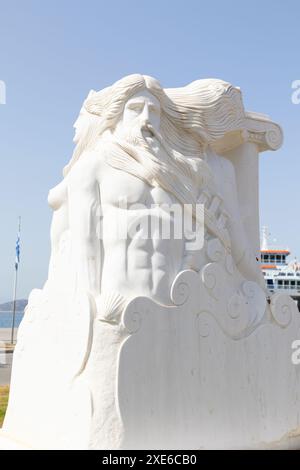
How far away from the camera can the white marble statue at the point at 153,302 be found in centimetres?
374

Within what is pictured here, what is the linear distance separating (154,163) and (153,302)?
1153 mm

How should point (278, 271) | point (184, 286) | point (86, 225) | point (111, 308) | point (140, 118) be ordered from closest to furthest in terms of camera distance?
point (111, 308) → point (184, 286) → point (86, 225) → point (140, 118) → point (278, 271)

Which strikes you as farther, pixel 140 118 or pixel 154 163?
pixel 140 118

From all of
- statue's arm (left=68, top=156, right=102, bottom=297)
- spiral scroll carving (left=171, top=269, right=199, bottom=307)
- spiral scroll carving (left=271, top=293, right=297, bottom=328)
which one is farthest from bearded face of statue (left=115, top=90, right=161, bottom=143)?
spiral scroll carving (left=271, top=293, right=297, bottom=328)

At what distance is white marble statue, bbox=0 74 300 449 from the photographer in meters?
3.74

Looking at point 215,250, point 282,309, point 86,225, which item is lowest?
point 282,309

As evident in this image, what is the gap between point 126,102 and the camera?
4.45 m

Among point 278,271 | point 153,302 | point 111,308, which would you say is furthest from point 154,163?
point 278,271

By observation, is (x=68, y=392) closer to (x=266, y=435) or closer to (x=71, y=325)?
(x=71, y=325)

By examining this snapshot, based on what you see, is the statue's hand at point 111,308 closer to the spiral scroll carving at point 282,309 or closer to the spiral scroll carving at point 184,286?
the spiral scroll carving at point 184,286

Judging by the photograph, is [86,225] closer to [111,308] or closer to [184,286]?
[111,308]

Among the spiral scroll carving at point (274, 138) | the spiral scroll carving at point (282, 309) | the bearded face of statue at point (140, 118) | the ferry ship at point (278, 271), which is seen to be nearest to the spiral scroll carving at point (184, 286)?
the spiral scroll carving at point (282, 309)

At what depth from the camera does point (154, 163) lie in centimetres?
422

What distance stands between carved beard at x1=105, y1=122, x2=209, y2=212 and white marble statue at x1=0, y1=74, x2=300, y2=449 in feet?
0.04
